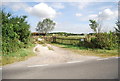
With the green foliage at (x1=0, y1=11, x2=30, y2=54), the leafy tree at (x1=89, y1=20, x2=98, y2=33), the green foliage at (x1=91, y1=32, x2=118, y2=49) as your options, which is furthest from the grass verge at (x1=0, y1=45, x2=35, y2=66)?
the leafy tree at (x1=89, y1=20, x2=98, y2=33)

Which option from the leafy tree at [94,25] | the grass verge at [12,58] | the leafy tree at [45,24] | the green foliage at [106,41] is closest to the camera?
the grass verge at [12,58]

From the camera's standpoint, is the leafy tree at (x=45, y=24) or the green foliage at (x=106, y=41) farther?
the leafy tree at (x=45, y=24)

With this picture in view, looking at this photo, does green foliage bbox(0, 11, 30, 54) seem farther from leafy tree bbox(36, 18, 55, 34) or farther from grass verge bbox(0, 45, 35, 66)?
leafy tree bbox(36, 18, 55, 34)

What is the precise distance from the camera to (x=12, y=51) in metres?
11.1

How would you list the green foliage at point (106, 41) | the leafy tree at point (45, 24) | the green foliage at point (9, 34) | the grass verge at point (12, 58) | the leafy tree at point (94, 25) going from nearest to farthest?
the grass verge at point (12, 58) → the green foliage at point (9, 34) → the green foliage at point (106, 41) → the leafy tree at point (94, 25) → the leafy tree at point (45, 24)

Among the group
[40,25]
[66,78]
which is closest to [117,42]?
[66,78]

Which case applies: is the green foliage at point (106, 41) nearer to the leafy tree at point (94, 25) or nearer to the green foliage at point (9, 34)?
the leafy tree at point (94, 25)

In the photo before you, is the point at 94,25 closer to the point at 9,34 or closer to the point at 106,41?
the point at 106,41

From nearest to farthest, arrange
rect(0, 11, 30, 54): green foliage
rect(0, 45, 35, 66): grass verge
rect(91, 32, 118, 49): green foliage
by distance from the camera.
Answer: rect(0, 45, 35, 66): grass verge
rect(0, 11, 30, 54): green foliage
rect(91, 32, 118, 49): green foliage

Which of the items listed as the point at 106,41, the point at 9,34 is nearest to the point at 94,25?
the point at 106,41

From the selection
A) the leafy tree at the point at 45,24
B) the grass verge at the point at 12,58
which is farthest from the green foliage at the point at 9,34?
the leafy tree at the point at 45,24

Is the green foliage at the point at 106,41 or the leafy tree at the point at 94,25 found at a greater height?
the leafy tree at the point at 94,25

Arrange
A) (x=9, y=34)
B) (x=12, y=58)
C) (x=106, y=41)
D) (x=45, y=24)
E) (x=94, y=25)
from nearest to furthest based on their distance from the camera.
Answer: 1. (x=12, y=58)
2. (x=9, y=34)
3. (x=106, y=41)
4. (x=94, y=25)
5. (x=45, y=24)

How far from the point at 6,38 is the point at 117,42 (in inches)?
522
